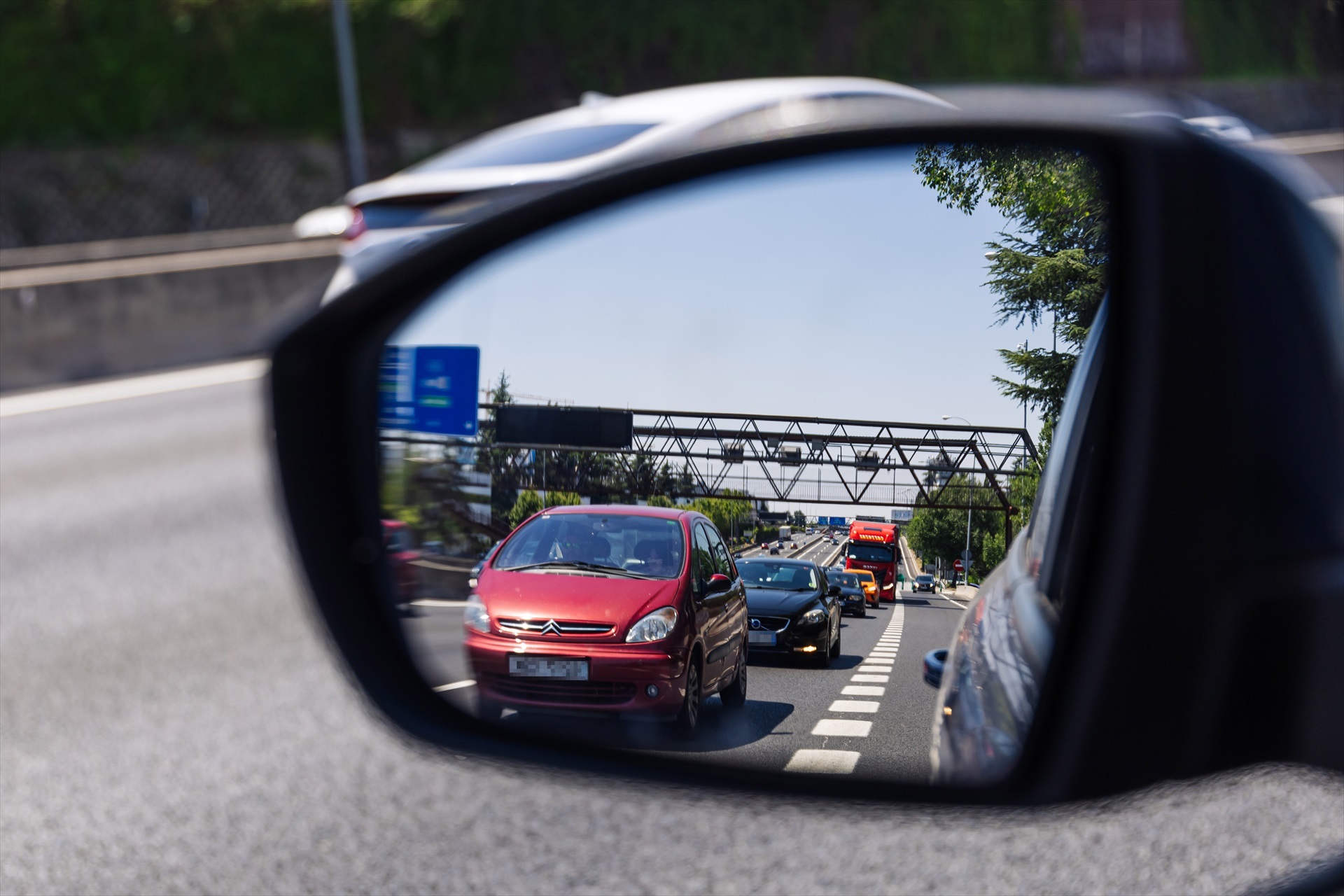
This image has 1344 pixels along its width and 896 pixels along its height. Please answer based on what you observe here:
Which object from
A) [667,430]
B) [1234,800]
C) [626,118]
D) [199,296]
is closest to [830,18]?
[199,296]

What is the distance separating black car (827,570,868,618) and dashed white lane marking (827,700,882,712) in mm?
78

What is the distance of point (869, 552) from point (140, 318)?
13.2 m

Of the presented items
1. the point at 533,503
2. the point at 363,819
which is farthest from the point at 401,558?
the point at 363,819

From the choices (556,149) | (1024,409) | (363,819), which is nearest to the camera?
(1024,409)

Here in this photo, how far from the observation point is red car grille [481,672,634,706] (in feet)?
3.92

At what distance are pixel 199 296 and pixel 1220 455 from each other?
1374 cm

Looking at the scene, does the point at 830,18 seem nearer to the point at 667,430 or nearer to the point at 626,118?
the point at 626,118

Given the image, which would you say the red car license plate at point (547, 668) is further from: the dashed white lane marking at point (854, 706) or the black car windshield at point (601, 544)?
the dashed white lane marking at point (854, 706)

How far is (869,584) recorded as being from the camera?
1.08 m

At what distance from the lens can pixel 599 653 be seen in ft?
3.82

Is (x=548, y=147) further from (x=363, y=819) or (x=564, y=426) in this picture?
(x=564, y=426)

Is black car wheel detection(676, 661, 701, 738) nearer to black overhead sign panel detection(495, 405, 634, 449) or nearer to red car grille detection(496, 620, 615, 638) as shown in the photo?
red car grille detection(496, 620, 615, 638)

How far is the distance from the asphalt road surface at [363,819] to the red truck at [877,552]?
4.42 feet

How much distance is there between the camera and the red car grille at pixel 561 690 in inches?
47.1
